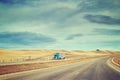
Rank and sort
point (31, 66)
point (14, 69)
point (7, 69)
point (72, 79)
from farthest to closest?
point (31, 66)
point (14, 69)
point (7, 69)
point (72, 79)

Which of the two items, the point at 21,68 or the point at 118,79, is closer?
the point at 118,79

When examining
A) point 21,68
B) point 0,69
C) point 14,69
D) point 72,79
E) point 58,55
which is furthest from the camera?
point 58,55

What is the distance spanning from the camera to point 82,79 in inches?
771

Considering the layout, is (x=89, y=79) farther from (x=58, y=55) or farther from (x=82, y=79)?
(x=58, y=55)

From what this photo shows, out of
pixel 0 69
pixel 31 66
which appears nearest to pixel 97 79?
pixel 0 69

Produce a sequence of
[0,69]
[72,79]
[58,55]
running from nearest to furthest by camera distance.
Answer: [72,79] → [0,69] → [58,55]

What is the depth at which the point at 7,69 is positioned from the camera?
28.1m

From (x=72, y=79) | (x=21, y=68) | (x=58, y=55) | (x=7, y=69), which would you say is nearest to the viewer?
(x=72, y=79)

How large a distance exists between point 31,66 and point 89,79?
727 inches

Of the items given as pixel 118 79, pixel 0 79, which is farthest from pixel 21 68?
pixel 118 79

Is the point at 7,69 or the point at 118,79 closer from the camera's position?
the point at 118,79

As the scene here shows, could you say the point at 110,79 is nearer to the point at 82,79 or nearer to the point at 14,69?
the point at 82,79

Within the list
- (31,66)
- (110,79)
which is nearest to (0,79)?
(110,79)

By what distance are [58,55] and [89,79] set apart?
59.3 meters
